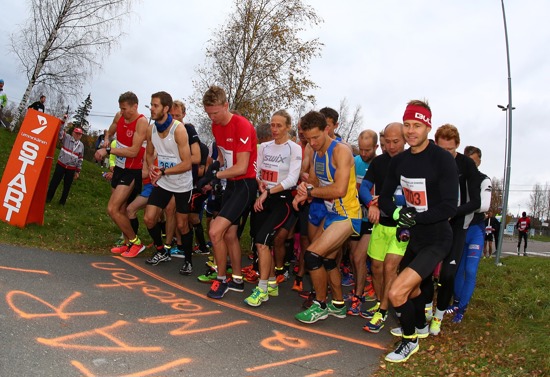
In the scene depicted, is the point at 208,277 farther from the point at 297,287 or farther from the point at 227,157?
the point at 227,157

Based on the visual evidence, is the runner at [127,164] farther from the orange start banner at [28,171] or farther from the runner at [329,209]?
the runner at [329,209]

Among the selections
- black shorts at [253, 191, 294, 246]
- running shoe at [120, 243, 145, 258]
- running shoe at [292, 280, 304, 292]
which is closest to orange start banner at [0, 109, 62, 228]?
running shoe at [120, 243, 145, 258]

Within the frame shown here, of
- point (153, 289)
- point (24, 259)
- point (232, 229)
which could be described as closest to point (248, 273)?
point (232, 229)

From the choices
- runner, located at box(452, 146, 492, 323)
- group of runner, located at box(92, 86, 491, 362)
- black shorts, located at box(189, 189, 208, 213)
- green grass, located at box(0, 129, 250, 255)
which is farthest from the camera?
black shorts, located at box(189, 189, 208, 213)

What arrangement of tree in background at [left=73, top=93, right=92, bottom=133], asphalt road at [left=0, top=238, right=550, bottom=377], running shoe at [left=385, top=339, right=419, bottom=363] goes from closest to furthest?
asphalt road at [left=0, top=238, right=550, bottom=377]
running shoe at [left=385, top=339, right=419, bottom=363]
tree in background at [left=73, top=93, right=92, bottom=133]

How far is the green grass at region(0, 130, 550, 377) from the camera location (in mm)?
4039

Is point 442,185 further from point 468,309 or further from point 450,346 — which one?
point 468,309

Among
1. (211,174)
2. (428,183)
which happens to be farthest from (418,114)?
(211,174)

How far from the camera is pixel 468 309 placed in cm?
604

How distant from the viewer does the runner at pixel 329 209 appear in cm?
493

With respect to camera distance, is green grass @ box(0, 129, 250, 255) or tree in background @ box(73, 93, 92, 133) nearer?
green grass @ box(0, 129, 250, 255)

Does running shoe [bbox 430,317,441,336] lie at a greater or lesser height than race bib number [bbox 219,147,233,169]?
lesser

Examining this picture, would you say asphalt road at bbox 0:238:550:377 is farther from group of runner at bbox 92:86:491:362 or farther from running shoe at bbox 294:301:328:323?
group of runner at bbox 92:86:491:362

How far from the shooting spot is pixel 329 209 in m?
5.22
